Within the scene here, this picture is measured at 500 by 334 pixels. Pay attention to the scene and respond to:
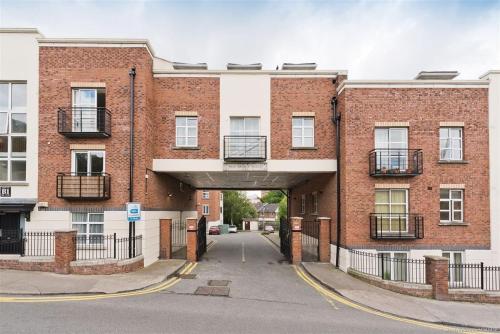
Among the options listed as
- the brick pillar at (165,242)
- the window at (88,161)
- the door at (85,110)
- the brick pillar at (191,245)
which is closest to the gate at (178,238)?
the brick pillar at (165,242)

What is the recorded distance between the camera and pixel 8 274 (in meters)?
12.1

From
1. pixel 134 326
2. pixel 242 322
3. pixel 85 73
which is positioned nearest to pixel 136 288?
pixel 134 326

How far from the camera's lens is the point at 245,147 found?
16609 millimetres

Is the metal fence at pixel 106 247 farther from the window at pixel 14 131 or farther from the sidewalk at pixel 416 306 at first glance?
the sidewalk at pixel 416 306

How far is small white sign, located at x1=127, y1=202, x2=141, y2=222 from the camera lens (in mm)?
13836

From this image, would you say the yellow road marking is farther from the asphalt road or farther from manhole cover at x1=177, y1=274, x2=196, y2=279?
manhole cover at x1=177, y1=274, x2=196, y2=279

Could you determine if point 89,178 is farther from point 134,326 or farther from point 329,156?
point 329,156

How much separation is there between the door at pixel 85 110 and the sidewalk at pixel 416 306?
10.7m

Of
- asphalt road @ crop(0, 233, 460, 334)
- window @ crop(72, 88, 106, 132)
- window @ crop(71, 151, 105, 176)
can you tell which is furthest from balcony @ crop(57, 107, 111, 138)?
asphalt road @ crop(0, 233, 460, 334)

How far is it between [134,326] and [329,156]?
11.4 metres

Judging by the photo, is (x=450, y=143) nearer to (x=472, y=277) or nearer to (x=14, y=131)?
(x=472, y=277)

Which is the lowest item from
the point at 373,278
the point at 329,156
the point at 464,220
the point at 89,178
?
the point at 373,278

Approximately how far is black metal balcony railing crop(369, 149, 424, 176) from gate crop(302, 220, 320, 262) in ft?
13.9

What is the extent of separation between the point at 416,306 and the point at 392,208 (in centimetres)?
553
